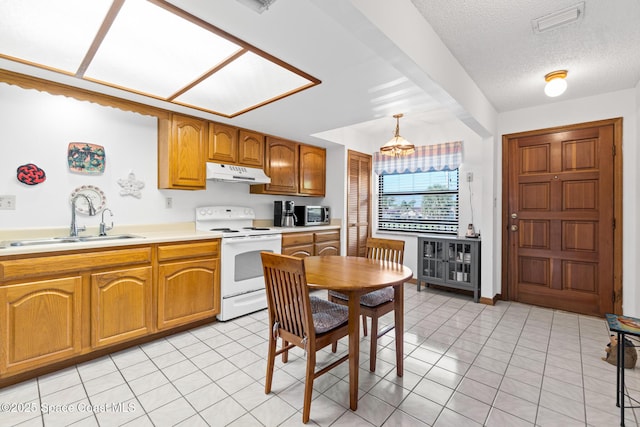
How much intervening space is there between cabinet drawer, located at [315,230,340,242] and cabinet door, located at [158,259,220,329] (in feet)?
5.21

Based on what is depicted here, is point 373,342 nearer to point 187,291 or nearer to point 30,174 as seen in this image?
point 187,291

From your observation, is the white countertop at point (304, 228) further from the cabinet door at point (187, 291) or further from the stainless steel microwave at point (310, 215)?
the cabinet door at point (187, 291)

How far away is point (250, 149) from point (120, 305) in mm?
2166

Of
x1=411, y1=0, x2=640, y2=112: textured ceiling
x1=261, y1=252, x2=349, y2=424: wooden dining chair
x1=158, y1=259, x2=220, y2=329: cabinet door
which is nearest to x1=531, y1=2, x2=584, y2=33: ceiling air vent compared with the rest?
x1=411, y1=0, x2=640, y2=112: textured ceiling

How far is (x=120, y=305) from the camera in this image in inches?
90.5

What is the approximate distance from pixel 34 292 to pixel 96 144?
139cm

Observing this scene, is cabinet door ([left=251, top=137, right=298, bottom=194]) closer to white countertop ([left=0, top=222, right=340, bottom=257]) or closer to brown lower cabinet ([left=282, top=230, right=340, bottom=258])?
brown lower cabinet ([left=282, top=230, right=340, bottom=258])

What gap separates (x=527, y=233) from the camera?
3.55 m

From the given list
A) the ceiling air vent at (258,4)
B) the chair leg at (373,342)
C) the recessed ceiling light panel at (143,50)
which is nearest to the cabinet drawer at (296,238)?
the recessed ceiling light panel at (143,50)

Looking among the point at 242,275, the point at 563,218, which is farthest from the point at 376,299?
the point at 563,218

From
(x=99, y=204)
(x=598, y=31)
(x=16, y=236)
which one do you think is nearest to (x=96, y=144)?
(x=99, y=204)

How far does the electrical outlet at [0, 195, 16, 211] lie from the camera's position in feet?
7.30

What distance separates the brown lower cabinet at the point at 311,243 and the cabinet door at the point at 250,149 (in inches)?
39.8

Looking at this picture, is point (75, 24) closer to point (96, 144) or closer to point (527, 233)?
point (96, 144)
